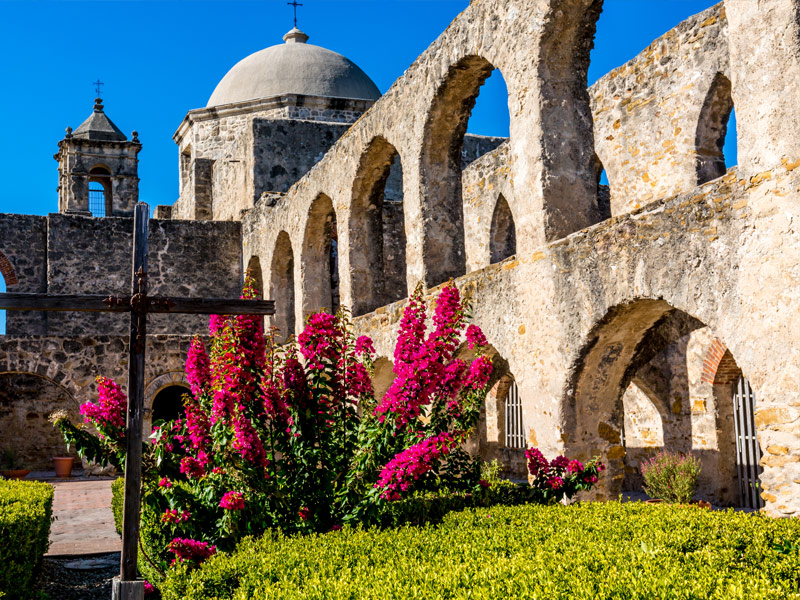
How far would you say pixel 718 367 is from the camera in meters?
10.6

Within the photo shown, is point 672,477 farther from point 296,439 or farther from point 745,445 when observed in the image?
point 296,439

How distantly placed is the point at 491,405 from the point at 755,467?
5.79 metres

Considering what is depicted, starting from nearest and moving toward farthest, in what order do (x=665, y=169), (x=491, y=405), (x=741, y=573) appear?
(x=741, y=573) → (x=665, y=169) → (x=491, y=405)

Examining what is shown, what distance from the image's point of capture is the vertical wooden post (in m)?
4.55

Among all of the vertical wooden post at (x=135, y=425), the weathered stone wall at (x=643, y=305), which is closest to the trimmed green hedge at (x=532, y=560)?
the vertical wooden post at (x=135, y=425)

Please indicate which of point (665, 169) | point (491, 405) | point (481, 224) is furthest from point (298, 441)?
point (491, 405)

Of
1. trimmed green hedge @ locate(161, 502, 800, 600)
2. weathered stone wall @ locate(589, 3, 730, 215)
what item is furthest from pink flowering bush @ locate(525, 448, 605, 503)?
weathered stone wall @ locate(589, 3, 730, 215)

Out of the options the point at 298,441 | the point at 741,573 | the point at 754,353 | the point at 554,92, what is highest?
the point at 554,92

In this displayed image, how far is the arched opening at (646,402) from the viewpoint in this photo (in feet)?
22.0

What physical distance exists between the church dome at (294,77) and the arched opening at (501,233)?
7795 millimetres

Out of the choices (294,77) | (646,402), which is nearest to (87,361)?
(646,402)

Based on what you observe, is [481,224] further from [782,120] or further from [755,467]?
[782,120]

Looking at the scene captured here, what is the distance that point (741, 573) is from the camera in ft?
10.8

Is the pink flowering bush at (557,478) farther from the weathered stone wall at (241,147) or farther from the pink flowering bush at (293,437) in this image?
the weathered stone wall at (241,147)
